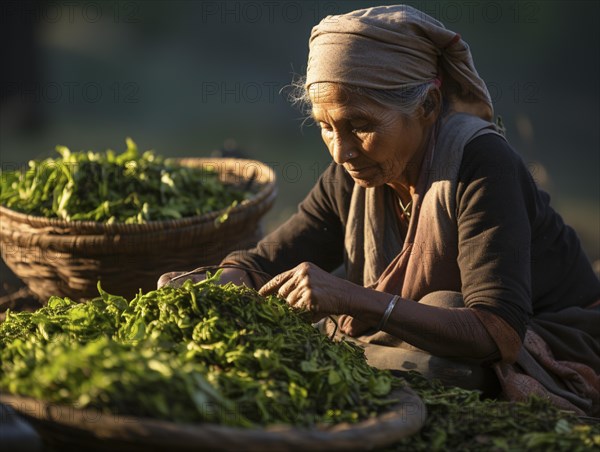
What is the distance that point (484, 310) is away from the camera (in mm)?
2977

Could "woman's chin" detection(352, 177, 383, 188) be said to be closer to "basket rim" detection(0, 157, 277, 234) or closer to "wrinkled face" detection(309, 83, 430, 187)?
"wrinkled face" detection(309, 83, 430, 187)

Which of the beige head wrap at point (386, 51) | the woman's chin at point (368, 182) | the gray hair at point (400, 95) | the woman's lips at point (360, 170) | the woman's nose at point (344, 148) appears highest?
the beige head wrap at point (386, 51)

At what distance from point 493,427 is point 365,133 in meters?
1.19

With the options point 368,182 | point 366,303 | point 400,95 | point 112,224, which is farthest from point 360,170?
point 112,224

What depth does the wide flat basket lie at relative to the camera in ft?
6.37

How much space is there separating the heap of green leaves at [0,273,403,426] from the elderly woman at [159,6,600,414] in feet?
1.00

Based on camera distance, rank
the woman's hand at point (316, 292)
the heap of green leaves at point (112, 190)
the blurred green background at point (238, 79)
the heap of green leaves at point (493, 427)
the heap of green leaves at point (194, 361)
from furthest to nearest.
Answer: the blurred green background at point (238, 79) < the heap of green leaves at point (112, 190) < the woman's hand at point (316, 292) < the heap of green leaves at point (493, 427) < the heap of green leaves at point (194, 361)

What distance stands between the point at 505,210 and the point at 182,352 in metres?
1.33

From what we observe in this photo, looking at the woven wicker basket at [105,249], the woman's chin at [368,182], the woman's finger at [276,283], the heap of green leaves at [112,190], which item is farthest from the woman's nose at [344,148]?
the heap of green leaves at [112,190]

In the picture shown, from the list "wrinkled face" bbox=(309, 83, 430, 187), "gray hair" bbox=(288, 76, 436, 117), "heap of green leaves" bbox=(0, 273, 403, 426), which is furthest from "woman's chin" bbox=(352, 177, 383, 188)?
"heap of green leaves" bbox=(0, 273, 403, 426)

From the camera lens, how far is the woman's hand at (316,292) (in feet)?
9.29

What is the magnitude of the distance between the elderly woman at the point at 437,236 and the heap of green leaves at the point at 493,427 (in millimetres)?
316

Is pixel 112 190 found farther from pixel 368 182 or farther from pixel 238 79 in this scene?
pixel 238 79

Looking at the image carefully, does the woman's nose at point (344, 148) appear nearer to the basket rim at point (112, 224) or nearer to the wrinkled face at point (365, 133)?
the wrinkled face at point (365, 133)
